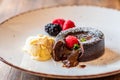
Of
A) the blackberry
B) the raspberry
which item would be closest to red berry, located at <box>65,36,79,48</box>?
the raspberry

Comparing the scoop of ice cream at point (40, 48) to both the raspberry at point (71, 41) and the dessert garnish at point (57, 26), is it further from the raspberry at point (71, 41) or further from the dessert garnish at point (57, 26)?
the dessert garnish at point (57, 26)

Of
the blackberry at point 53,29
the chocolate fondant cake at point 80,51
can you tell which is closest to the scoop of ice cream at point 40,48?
the chocolate fondant cake at point 80,51

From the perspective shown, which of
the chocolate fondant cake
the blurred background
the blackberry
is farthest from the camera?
the blurred background

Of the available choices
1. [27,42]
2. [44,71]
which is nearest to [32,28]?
[27,42]

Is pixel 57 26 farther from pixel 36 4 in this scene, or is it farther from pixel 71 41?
pixel 36 4

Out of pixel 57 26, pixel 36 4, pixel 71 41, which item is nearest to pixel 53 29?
pixel 57 26

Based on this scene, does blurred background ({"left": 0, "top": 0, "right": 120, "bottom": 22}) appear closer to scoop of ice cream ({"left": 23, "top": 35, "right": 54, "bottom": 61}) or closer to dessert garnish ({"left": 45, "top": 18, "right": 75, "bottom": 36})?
dessert garnish ({"left": 45, "top": 18, "right": 75, "bottom": 36})

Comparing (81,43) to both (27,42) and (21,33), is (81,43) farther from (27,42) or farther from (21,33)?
(21,33)

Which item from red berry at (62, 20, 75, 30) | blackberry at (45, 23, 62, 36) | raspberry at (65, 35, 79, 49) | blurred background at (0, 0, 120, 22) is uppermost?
raspberry at (65, 35, 79, 49)
